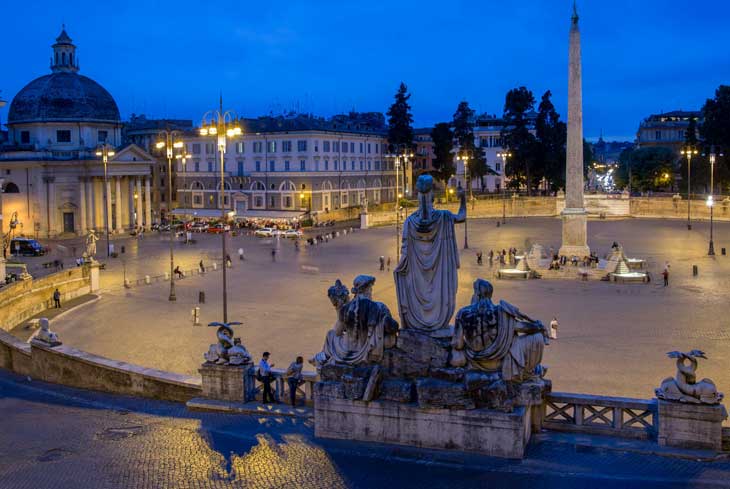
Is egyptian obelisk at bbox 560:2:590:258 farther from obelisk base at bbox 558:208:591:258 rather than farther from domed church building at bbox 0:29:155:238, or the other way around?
domed church building at bbox 0:29:155:238

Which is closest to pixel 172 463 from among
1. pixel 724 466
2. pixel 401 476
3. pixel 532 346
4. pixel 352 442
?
pixel 352 442

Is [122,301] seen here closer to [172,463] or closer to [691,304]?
[691,304]

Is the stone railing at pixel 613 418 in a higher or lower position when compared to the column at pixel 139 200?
lower

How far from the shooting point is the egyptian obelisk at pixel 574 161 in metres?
40.6

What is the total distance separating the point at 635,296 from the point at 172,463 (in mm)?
27179

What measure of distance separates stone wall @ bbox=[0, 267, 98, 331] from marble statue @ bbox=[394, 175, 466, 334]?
57.5 feet

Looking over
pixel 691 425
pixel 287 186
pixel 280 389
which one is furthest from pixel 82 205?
pixel 691 425

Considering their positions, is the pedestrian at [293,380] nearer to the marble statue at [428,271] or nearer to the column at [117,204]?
the marble statue at [428,271]

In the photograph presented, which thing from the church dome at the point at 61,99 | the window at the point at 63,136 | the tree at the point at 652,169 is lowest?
the tree at the point at 652,169

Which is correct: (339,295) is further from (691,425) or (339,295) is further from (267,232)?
(267,232)

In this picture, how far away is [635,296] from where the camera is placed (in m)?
33.2

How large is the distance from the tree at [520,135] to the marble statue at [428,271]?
70.2 metres

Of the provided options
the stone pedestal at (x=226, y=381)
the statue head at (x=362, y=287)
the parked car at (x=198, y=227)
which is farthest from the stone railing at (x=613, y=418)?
the parked car at (x=198, y=227)

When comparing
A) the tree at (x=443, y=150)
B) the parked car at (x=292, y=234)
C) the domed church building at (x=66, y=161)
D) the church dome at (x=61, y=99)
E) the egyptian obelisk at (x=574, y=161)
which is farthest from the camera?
the tree at (x=443, y=150)
